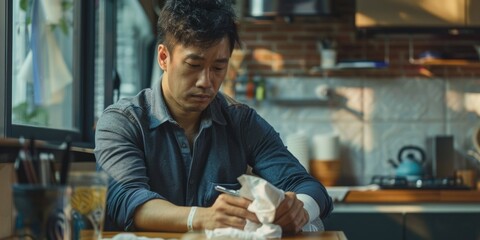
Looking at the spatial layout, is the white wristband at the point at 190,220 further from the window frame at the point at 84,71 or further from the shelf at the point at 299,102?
the shelf at the point at 299,102

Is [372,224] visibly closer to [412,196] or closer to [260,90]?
[412,196]

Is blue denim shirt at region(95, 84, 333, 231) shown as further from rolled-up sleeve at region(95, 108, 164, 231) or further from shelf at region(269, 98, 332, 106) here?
shelf at region(269, 98, 332, 106)

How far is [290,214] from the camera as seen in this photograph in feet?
6.96

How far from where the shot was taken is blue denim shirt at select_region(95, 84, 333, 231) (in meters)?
2.40

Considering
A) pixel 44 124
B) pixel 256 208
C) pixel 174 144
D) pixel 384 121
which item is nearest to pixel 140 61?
pixel 384 121

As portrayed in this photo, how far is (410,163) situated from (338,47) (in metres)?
0.86

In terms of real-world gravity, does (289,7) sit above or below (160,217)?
above

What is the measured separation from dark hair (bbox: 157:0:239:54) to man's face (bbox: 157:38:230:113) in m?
0.02

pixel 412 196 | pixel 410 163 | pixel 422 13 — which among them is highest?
pixel 422 13

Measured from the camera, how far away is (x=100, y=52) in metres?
5.28

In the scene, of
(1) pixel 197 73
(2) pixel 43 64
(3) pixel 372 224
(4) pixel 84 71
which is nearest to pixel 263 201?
(1) pixel 197 73

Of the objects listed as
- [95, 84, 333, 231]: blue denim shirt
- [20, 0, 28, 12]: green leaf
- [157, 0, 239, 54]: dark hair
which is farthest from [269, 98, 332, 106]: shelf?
[157, 0, 239, 54]: dark hair

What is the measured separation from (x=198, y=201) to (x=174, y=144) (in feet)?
0.56

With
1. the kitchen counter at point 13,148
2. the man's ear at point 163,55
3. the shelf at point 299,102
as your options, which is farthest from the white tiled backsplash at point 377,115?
the kitchen counter at point 13,148
